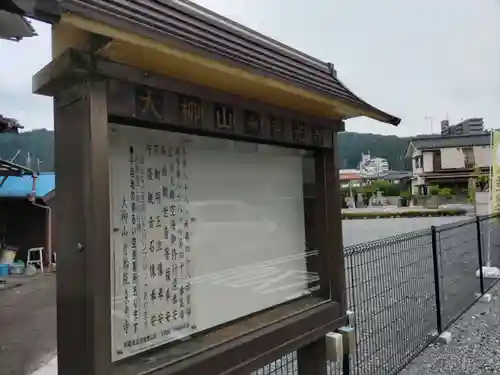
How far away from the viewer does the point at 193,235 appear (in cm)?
204

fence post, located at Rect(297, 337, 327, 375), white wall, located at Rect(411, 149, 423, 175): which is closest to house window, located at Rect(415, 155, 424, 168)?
white wall, located at Rect(411, 149, 423, 175)

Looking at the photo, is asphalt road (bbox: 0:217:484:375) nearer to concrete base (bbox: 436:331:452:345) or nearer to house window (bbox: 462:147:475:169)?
concrete base (bbox: 436:331:452:345)

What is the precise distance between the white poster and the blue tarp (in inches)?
391

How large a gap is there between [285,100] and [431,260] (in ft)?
12.8

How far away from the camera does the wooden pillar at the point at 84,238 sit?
1508mm

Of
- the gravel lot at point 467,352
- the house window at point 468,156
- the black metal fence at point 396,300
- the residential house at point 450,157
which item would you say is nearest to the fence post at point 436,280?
the black metal fence at point 396,300

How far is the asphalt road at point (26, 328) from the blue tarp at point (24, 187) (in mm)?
2734

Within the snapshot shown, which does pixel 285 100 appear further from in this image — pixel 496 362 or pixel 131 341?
pixel 496 362

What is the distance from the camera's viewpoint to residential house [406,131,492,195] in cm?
3606

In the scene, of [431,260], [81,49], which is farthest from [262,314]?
[431,260]

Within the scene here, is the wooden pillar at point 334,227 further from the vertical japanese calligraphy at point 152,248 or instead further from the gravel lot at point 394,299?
the vertical japanese calligraphy at point 152,248

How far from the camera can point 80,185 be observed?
155cm

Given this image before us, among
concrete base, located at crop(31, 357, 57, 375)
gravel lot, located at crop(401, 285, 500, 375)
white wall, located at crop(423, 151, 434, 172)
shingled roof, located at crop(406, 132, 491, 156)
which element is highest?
shingled roof, located at crop(406, 132, 491, 156)

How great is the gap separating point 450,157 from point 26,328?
37356 millimetres
